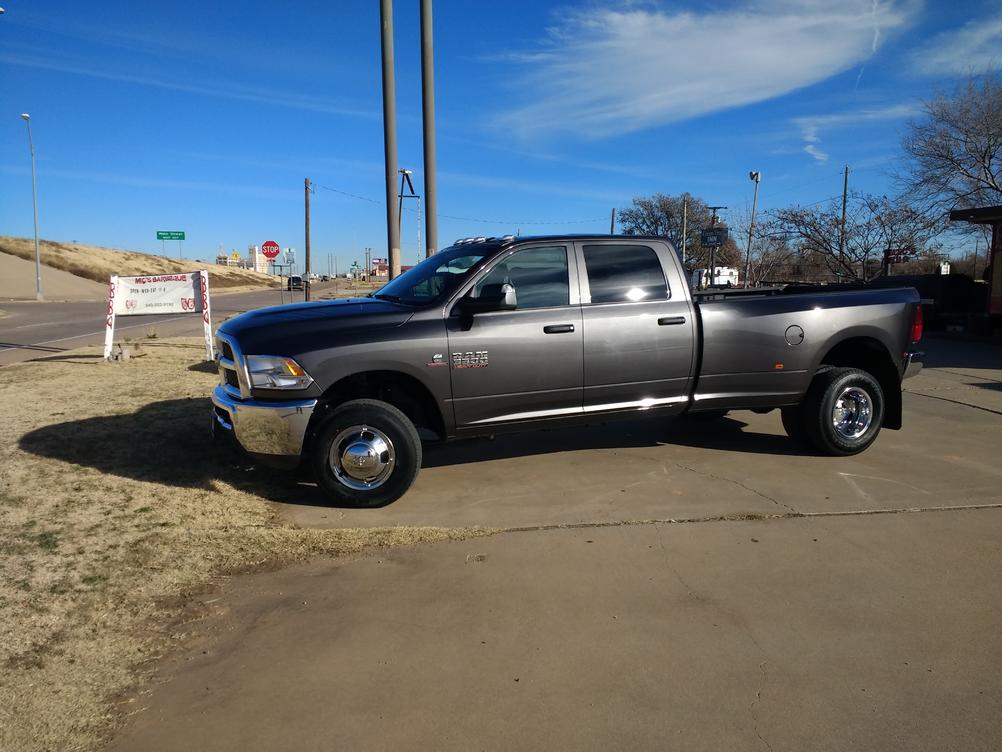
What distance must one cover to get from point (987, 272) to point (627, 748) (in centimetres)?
1816

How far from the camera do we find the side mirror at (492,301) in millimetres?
4879

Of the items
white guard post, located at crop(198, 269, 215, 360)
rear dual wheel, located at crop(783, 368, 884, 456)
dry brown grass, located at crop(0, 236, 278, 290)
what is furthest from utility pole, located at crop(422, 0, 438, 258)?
dry brown grass, located at crop(0, 236, 278, 290)

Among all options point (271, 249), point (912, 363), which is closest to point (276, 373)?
point (912, 363)

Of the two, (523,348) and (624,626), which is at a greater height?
(523,348)

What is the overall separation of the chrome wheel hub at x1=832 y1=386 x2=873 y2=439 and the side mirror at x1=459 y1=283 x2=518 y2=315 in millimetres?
3145

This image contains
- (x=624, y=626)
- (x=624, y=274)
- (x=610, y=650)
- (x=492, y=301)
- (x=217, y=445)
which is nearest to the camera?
(x=610, y=650)

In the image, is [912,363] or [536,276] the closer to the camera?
[536,276]

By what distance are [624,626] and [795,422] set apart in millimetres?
3751

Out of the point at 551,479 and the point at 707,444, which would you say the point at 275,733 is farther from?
the point at 707,444

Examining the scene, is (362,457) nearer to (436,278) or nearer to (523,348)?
(523,348)

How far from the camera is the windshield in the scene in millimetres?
5207

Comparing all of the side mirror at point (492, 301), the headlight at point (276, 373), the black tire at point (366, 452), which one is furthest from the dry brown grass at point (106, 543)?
the side mirror at point (492, 301)

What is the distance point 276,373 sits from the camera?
15.2 ft

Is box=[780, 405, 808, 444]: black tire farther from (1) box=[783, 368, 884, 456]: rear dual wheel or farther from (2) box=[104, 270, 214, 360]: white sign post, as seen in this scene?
(2) box=[104, 270, 214, 360]: white sign post
